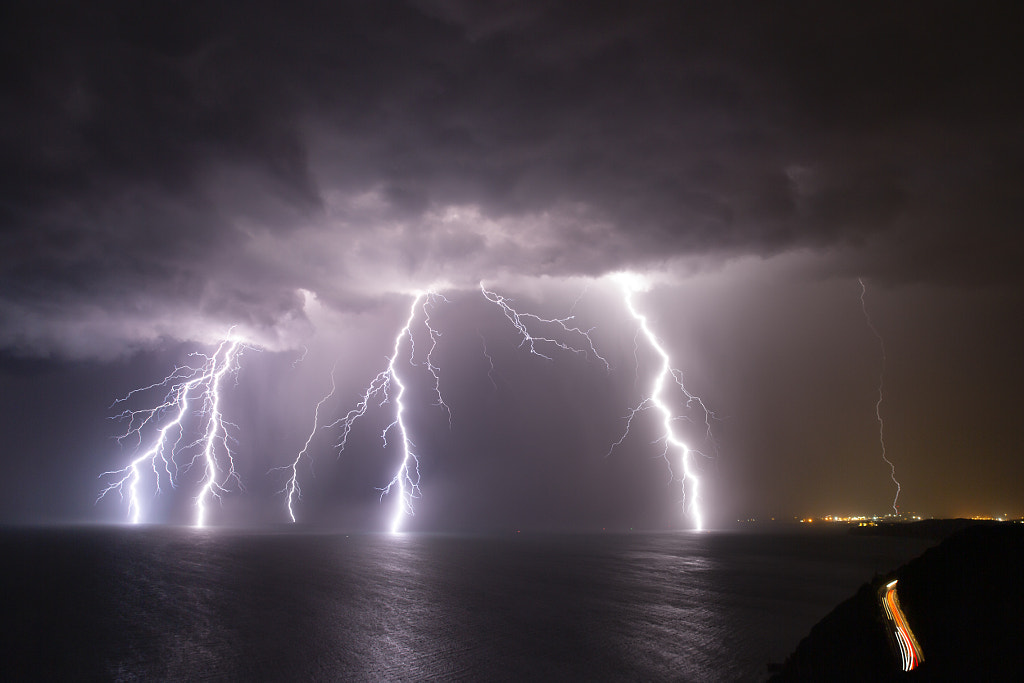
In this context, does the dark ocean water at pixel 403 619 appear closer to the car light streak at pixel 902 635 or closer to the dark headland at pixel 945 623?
the dark headland at pixel 945 623

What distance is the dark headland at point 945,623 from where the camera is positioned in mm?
6102

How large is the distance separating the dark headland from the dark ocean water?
5.55ft

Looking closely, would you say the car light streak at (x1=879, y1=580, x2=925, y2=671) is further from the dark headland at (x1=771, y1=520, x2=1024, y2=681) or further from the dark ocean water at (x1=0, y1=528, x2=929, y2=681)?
the dark ocean water at (x1=0, y1=528, x2=929, y2=681)

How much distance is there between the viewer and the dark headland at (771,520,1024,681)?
20.0ft

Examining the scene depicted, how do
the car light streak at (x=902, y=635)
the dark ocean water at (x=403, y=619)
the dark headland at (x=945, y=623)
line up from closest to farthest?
the dark headland at (x=945, y=623), the car light streak at (x=902, y=635), the dark ocean water at (x=403, y=619)

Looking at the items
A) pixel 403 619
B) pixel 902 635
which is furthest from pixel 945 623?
pixel 403 619

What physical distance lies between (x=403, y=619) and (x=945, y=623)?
1054 centimetres

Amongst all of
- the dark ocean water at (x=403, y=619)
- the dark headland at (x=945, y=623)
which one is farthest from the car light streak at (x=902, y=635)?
the dark ocean water at (x=403, y=619)

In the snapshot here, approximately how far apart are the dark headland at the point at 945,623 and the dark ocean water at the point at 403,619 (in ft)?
5.55

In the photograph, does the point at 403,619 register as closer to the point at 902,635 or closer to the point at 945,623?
the point at 902,635

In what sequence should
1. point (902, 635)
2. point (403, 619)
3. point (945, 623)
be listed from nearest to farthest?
point (945, 623) → point (902, 635) → point (403, 619)

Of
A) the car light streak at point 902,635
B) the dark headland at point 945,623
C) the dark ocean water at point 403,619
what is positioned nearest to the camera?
the dark headland at point 945,623

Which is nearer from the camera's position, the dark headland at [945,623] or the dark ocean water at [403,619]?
the dark headland at [945,623]

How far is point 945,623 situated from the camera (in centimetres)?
734
